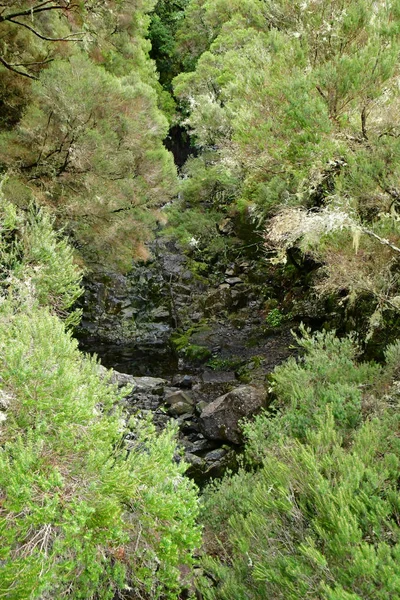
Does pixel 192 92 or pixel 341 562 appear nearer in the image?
pixel 341 562

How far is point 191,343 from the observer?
1322 cm

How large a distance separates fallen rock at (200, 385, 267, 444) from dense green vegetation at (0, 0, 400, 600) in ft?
3.19

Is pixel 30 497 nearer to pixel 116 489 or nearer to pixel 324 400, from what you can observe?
pixel 116 489

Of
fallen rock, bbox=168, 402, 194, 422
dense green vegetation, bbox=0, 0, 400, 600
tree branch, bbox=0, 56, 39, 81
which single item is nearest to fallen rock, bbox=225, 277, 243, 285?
dense green vegetation, bbox=0, 0, 400, 600

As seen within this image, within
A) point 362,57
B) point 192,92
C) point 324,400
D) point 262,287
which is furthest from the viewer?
point 192,92

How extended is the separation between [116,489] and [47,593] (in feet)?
3.65

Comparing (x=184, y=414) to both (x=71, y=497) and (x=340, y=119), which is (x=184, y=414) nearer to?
(x=71, y=497)

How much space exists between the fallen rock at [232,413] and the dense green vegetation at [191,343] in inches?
A: 38.3

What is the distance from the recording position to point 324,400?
5.82m

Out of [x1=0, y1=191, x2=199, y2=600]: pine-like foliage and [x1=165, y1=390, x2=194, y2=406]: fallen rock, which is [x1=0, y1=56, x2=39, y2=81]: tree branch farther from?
[x1=165, y1=390, x2=194, y2=406]: fallen rock

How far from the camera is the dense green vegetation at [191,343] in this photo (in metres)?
3.24

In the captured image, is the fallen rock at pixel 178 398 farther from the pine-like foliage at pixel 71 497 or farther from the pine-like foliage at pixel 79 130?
the pine-like foliage at pixel 71 497

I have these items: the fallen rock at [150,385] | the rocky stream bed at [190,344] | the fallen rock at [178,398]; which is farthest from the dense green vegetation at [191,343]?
the fallen rock at [178,398]

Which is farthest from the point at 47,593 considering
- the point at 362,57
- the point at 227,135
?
the point at 227,135
